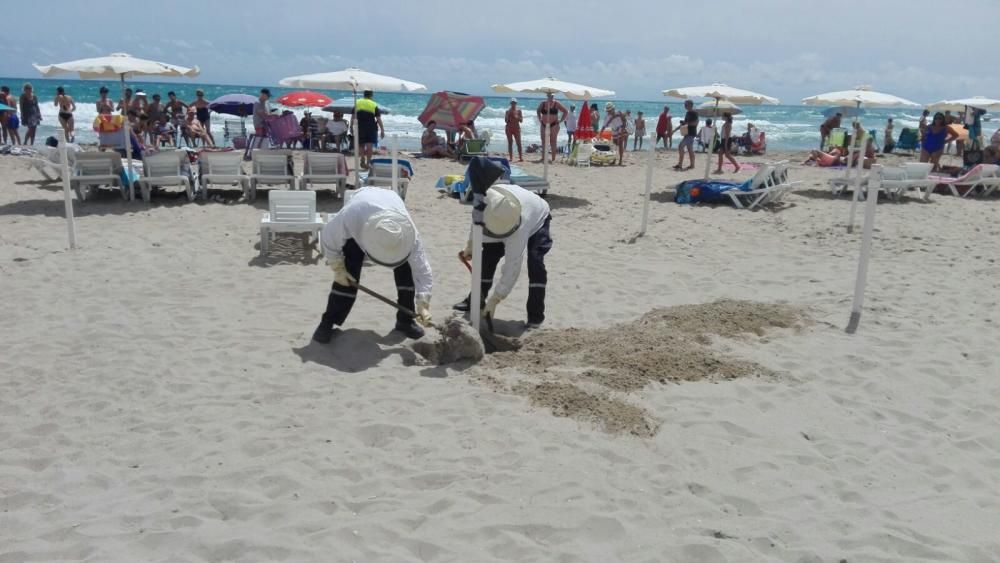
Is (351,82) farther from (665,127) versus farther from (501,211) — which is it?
(665,127)

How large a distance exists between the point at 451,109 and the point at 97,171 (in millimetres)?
9230

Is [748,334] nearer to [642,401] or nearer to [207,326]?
[642,401]

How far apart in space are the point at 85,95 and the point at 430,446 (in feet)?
184

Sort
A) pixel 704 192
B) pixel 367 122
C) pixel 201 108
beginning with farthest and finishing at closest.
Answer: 1. pixel 201 108
2. pixel 367 122
3. pixel 704 192

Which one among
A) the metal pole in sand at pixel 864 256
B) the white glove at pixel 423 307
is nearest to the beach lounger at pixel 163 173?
the white glove at pixel 423 307

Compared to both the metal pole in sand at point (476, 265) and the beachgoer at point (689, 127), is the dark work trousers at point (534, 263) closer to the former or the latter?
the metal pole in sand at point (476, 265)

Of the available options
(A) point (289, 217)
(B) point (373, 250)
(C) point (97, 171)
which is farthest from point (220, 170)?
(B) point (373, 250)

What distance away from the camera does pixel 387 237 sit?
4883mm

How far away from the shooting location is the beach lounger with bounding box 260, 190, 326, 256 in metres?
7.97

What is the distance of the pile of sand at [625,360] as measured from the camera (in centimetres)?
449

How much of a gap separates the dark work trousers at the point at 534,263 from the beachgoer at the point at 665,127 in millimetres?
15813

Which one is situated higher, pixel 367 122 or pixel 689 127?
pixel 689 127

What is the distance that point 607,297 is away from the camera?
6.98 m

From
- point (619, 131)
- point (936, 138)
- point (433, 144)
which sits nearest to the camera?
point (936, 138)
